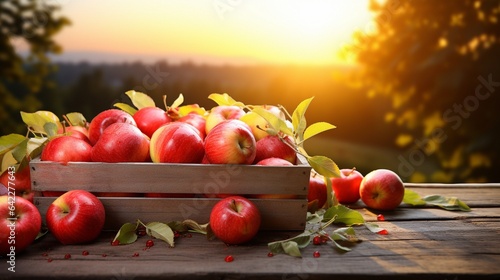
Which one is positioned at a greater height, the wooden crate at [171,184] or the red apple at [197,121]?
the red apple at [197,121]

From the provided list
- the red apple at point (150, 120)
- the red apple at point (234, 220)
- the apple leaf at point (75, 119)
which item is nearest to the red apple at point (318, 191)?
the red apple at point (234, 220)

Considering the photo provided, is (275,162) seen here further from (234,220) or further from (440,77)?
(440,77)

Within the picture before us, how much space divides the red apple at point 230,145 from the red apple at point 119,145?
18cm

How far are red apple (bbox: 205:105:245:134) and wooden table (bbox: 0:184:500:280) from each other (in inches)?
13.9

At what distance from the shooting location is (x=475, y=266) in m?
1.24

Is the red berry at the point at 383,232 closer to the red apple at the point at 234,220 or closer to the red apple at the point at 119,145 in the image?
the red apple at the point at 234,220

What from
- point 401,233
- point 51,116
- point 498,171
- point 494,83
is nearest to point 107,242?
point 51,116

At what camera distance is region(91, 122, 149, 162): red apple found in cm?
137

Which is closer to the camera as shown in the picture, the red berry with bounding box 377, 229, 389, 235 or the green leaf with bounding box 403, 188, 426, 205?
the red berry with bounding box 377, 229, 389, 235

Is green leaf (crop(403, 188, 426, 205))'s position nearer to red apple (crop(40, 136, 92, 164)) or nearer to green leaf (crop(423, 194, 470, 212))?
green leaf (crop(423, 194, 470, 212))

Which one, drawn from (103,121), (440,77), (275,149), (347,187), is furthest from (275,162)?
(440,77)

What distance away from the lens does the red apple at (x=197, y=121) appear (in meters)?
1.58

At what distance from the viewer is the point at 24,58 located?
3336 millimetres

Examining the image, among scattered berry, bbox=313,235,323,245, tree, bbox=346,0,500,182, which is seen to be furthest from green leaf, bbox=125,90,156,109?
tree, bbox=346,0,500,182
